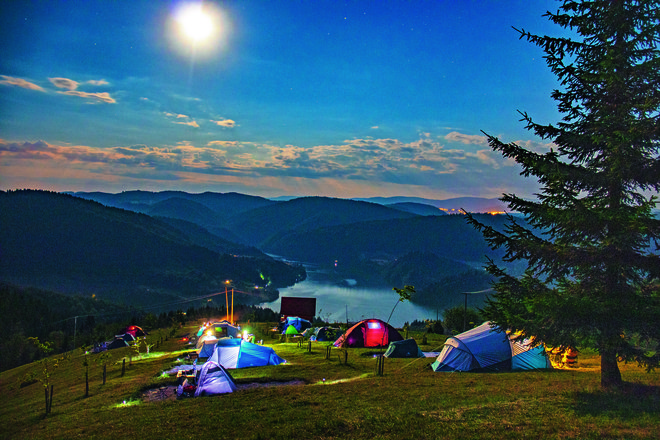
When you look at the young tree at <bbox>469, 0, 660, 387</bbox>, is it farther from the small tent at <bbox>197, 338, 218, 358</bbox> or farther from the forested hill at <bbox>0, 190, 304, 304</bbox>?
the forested hill at <bbox>0, 190, 304, 304</bbox>

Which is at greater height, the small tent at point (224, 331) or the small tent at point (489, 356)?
the small tent at point (489, 356)

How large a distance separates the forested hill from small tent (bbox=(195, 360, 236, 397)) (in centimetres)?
11546

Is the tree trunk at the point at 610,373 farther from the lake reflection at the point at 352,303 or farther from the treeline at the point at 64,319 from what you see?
the lake reflection at the point at 352,303

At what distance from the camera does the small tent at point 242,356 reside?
65.1 feet

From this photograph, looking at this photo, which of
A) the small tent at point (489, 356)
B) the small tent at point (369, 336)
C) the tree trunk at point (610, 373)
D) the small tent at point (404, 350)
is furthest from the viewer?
the small tent at point (369, 336)

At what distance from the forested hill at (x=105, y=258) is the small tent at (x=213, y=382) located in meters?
115

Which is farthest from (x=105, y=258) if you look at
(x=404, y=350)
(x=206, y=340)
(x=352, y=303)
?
(x=404, y=350)

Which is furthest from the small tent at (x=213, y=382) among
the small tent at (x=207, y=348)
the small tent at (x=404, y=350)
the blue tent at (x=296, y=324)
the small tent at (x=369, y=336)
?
the blue tent at (x=296, y=324)

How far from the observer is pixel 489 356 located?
17.3m

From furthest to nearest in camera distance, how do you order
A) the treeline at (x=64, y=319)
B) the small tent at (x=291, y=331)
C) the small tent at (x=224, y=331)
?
the treeline at (x=64, y=319) < the small tent at (x=291, y=331) < the small tent at (x=224, y=331)

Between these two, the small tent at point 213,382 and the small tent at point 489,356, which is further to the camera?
the small tent at point 489,356

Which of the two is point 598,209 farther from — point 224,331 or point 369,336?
point 224,331

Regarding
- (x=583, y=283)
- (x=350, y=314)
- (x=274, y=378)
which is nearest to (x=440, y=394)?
(x=583, y=283)

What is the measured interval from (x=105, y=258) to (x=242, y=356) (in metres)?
154
